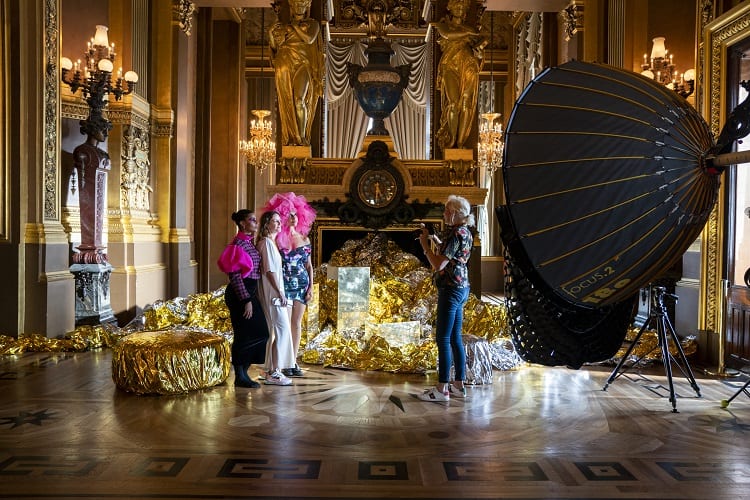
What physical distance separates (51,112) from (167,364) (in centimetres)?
394

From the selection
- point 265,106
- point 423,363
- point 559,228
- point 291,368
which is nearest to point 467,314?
point 423,363

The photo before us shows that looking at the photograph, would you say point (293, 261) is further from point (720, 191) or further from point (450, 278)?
point (720, 191)

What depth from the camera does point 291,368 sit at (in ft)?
19.7

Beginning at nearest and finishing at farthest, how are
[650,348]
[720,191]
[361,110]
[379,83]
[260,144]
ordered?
[720,191], [650,348], [379,83], [260,144], [361,110]

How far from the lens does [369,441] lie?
4012mm

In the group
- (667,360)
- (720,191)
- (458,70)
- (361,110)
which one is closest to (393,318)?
(667,360)

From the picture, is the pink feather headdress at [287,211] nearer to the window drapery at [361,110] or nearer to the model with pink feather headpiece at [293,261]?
the model with pink feather headpiece at [293,261]

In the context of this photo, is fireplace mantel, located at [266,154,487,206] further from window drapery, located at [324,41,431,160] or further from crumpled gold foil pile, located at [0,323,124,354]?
window drapery, located at [324,41,431,160]

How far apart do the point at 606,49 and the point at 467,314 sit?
4.69m

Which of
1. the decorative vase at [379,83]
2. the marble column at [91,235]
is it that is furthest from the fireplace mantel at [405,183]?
the marble column at [91,235]

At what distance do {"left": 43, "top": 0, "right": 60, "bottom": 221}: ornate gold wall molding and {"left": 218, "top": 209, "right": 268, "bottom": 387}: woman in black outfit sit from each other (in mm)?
3120

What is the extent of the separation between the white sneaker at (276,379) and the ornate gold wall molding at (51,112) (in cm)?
351

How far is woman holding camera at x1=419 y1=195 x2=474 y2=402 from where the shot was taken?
16.2 ft

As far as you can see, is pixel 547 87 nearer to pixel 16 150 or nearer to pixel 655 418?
pixel 655 418
